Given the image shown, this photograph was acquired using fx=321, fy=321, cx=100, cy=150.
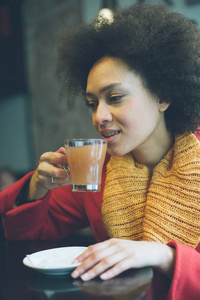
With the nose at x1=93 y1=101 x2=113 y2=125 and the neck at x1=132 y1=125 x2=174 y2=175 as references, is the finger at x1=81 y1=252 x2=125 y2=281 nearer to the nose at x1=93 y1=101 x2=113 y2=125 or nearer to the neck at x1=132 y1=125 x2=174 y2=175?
the nose at x1=93 y1=101 x2=113 y2=125

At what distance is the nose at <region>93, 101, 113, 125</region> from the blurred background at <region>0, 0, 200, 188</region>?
2142 mm

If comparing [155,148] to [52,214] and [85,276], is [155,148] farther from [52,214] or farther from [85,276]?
[85,276]

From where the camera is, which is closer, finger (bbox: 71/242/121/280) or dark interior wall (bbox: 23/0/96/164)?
finger (bbox: 71/242/121/280)

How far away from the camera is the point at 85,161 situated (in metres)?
1.12

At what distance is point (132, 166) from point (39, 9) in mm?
3144

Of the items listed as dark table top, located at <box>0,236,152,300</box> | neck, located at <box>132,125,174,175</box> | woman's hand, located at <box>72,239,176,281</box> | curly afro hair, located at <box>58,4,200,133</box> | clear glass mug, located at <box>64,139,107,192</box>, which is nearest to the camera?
dark table top, located at <box>0,236,152,300</box>

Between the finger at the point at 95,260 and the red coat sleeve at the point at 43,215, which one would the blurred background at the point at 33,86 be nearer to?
the red coat sleeve at the point at 43,215

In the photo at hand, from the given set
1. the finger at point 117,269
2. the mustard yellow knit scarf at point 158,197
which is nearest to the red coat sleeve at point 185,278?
the finger at point 117,269

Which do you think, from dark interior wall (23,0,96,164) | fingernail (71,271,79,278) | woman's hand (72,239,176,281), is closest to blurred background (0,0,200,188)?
dark interior wall (23,0,96,164)

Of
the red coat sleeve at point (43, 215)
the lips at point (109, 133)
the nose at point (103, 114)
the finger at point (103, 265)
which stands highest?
the nose at point (103, 114)

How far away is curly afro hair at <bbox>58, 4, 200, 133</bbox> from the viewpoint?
1.33 meters

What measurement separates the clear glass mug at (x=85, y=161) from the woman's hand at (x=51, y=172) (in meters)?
0.13

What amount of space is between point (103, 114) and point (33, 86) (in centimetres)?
297

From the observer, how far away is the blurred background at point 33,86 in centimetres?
366
